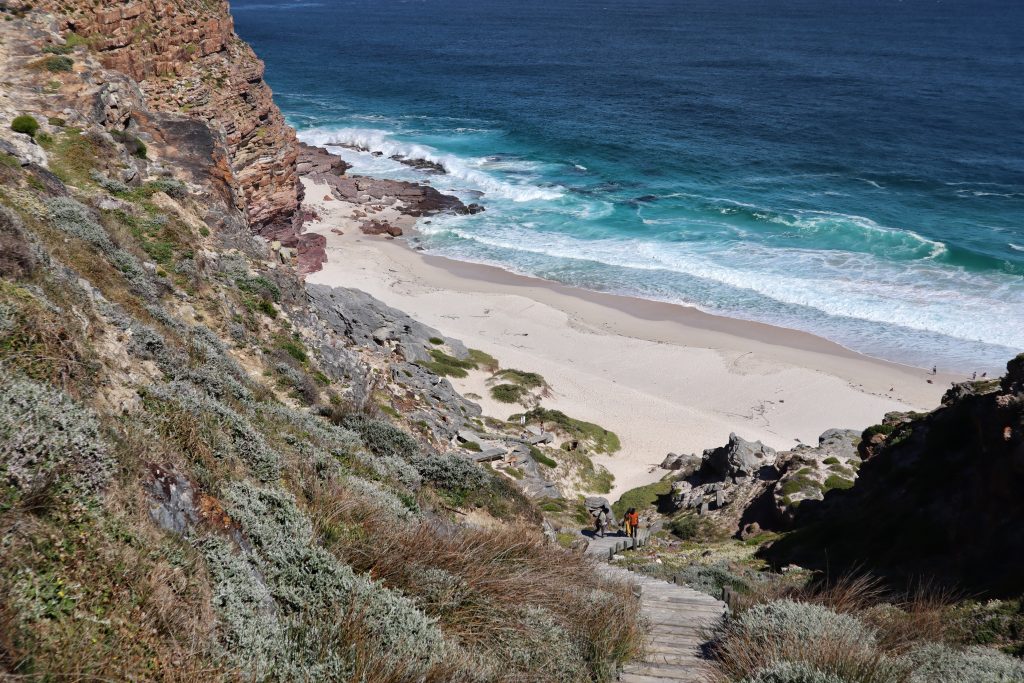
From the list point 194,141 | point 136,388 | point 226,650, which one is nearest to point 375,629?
point 226,650

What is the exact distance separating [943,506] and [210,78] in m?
24.9

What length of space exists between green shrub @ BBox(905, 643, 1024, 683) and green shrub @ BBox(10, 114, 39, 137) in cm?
1760

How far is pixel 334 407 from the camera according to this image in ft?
41.4

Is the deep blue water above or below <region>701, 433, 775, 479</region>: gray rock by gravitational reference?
above

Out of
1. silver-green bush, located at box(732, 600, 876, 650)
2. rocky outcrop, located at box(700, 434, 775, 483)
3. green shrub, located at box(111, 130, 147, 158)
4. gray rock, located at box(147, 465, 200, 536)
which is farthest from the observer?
rocky outcrop, located at box(700, 434, 775, 483)

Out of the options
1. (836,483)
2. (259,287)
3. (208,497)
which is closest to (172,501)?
(208,497)

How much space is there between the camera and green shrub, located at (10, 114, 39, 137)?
1516 centimetres

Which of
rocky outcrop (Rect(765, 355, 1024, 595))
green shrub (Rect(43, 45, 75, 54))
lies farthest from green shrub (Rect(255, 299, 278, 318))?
rocky outcrop (Rect(765, 355, 1024, 595))

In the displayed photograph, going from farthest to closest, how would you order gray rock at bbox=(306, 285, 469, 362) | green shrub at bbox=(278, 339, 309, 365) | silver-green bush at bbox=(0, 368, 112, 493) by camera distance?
1. gray rock at bbox=(306, 285, 469, 362)
2. green shrub at bbox=(278, 339, 309, 365)
3. silver-green bush at bbox=(0, 368, 112, 493)

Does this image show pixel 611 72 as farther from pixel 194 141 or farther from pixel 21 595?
pixel 21 595

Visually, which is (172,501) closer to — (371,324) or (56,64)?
(56,64)

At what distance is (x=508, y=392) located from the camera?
2684cm

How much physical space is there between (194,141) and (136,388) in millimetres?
15686

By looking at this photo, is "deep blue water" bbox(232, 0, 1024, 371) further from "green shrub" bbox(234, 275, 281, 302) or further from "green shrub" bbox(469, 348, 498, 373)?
"green shrub" bbox(234, 275, 281, 302)
